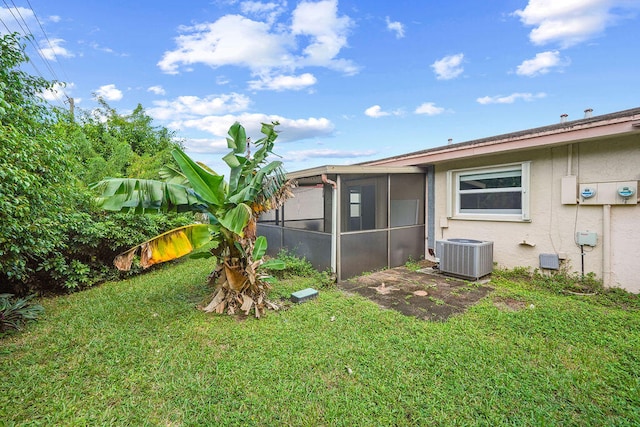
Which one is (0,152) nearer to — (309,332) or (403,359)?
(309,332)

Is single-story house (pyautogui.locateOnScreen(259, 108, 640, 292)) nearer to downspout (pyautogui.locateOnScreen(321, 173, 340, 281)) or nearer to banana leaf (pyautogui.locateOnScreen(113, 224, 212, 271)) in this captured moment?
downspout (pyautogui.locateOnScreen(321, 173, 340, 281))

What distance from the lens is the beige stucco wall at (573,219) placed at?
4840 mm

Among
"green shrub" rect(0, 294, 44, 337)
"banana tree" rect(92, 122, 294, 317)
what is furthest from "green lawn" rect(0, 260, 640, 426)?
"banana tree" rect(92, 122, 294, 317)

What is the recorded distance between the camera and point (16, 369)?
10.0 ft

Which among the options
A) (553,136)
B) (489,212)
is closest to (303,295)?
(489,212)

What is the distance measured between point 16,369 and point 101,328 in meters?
1.01

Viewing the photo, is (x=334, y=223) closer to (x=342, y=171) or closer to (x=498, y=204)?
(x=342, y=171)

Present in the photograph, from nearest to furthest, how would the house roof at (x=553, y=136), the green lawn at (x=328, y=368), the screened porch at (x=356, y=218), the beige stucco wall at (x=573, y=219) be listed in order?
the green lawn at (x=328, y=368), the house roof at (x=553, y=136), the beige stucco wall at (x=573, y=219), the screened porch at (x=356, y=218)

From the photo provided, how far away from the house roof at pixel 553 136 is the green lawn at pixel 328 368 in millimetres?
2864

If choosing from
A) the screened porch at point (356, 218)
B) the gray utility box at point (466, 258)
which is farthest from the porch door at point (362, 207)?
the gray utility box at point (466, 258)

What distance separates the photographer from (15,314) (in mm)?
4230

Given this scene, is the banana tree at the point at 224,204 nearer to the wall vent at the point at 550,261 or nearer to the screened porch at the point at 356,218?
the screened porch at the point at 356,218

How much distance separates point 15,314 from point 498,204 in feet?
31.2

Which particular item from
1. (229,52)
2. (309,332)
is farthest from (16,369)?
(229,52)
